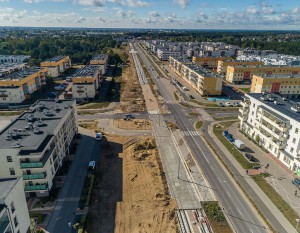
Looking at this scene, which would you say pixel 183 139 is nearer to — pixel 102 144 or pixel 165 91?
pixel 102 144

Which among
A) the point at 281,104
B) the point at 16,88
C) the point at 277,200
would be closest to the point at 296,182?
the point at 277,200

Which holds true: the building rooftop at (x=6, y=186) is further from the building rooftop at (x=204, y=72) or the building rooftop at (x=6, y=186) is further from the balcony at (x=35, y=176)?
the building rooftop at (x=204, y=72)

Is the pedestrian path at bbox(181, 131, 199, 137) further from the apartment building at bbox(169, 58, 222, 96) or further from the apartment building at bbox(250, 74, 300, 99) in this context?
the apartment building at bbox(250, 74, 300, 99)

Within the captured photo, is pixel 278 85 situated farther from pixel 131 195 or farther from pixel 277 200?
pixel 131 195

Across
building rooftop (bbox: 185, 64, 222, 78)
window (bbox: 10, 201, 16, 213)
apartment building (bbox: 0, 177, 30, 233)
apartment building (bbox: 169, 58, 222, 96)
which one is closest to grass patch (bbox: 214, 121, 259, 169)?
apartment building (bbox: 169, 58, 222, 96)

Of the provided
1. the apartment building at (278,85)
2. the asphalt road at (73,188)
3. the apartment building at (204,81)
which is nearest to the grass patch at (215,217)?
the asphalt road at (73,188)

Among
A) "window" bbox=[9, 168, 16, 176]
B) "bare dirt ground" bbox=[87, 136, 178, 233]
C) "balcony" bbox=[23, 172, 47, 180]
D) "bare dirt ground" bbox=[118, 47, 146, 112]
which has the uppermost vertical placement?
"window" bbox=[9, 168, 16, 176]
